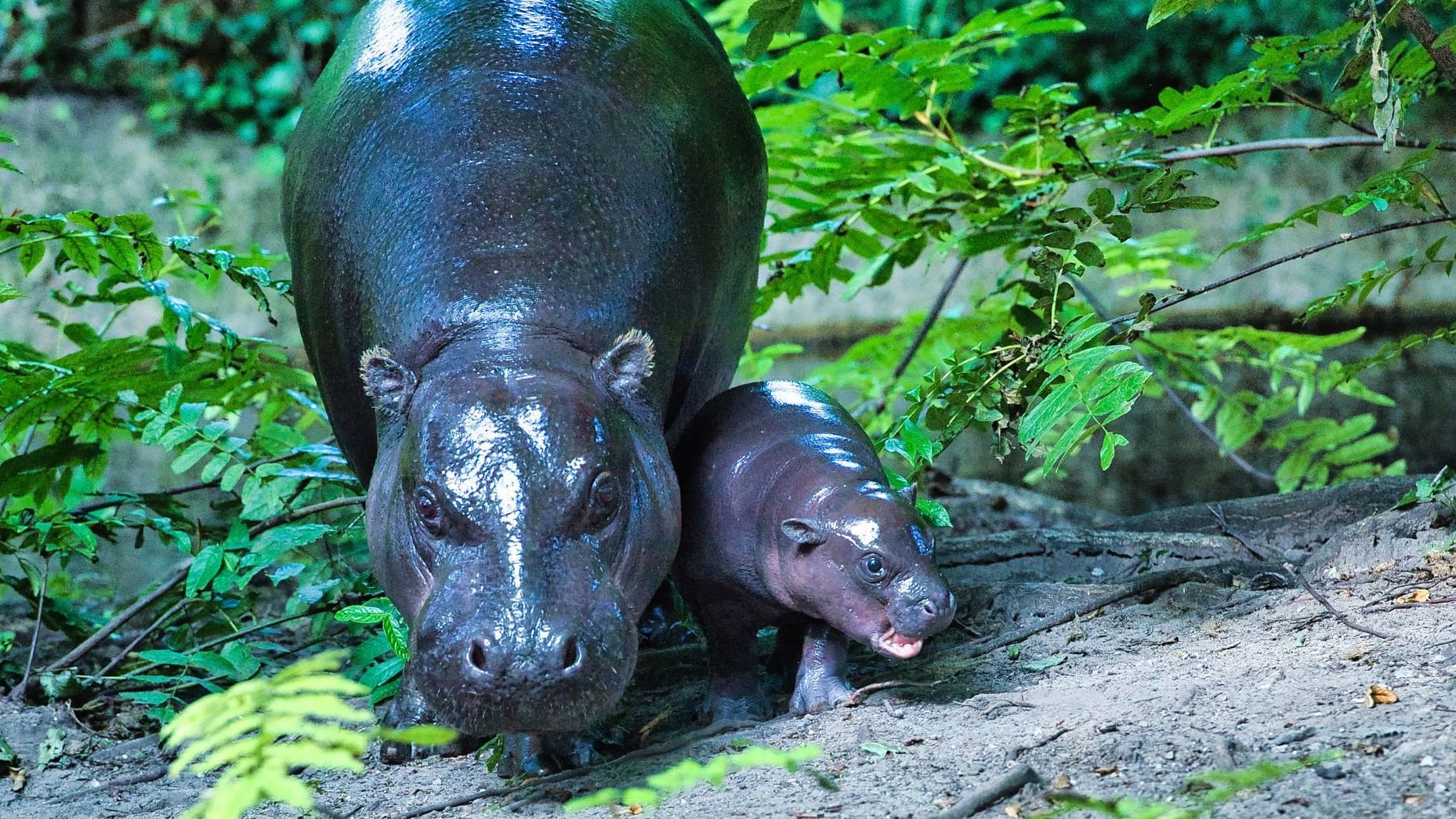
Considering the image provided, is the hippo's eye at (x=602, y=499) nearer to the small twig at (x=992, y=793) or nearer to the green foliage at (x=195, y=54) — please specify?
the small twig at (x=992, y=793)

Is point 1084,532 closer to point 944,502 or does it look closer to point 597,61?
point 944,502

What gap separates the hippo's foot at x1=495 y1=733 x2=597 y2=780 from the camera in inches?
128

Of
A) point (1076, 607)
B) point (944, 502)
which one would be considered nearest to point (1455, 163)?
point (944, 502)

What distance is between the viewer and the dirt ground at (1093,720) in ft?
8.03

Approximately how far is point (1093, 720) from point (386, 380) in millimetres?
1792

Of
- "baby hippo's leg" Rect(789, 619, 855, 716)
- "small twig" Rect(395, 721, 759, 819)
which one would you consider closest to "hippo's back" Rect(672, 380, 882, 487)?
"baby hippo's leg" Rect(789, 619, 855, 716)

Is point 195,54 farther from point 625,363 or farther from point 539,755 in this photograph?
point 539,755

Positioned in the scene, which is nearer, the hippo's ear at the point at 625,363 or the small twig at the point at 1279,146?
the hippo's ear at the point at 625,363

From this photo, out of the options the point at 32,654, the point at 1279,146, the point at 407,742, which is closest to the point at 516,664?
the point at 407,742

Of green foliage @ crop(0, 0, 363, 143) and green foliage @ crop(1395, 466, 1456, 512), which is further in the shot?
green foliage @ crop(0, 0, 363, 143)

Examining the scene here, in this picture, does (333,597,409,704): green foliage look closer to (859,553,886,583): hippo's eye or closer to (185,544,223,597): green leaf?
(185,544,223,597): green leaf

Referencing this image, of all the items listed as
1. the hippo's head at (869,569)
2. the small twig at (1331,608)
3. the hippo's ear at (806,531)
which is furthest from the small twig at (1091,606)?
the hippo's ear at (806,531)

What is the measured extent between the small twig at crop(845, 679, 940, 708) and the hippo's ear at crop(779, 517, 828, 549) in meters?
0.38

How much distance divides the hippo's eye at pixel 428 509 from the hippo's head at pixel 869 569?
0.87m
